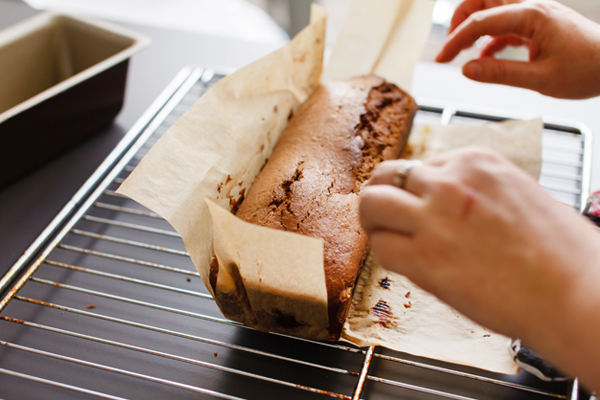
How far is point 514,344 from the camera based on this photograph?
2.46 ft

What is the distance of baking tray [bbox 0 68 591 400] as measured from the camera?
0.73 metres

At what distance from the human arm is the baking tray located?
0.31m

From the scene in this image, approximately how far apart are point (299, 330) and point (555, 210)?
18.4 inches

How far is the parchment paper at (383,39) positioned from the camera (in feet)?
3.99

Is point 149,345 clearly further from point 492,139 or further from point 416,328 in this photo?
point 492,139

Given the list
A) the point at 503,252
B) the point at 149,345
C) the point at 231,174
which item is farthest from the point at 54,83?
the point at 503,252

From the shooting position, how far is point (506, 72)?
99 cm

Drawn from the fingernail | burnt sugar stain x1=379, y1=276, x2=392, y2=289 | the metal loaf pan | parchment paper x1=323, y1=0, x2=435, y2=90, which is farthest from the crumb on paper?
the metal loaf pan

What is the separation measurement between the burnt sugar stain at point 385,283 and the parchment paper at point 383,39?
2.02ft

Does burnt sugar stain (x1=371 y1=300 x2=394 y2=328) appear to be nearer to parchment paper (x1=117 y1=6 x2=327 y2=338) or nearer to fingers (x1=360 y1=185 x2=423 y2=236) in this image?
parchment paper (x1=117 y1=6 x2=327 y2=338)

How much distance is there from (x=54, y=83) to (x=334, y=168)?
970 mm

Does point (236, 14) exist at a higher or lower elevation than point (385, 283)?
higher

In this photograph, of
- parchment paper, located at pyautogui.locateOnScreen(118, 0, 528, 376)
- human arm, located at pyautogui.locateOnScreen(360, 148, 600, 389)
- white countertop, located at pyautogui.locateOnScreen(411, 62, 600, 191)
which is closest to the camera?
human arm, located at pyautogui.locateOnScreen(360, 148, 600, 389)

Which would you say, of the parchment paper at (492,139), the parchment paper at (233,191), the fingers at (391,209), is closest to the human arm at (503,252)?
the fingers at (391,209)
